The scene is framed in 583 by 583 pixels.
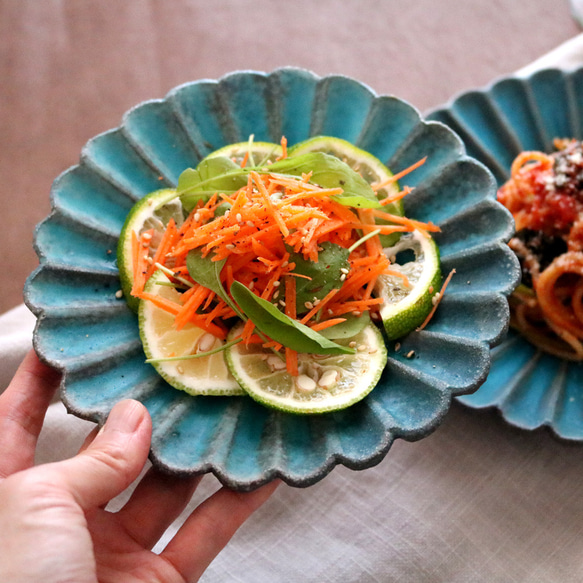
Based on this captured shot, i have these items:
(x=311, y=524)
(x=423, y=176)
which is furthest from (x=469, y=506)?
(x=423, y=176)

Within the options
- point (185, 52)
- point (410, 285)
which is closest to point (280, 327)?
point (410, 285)

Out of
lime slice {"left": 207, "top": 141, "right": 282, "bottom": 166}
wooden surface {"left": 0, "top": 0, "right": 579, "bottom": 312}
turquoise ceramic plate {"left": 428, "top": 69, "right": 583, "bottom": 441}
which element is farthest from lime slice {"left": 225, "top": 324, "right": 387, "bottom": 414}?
wooden surface {"left": 0, "top": 0, "right": 579, "bottom": 312}

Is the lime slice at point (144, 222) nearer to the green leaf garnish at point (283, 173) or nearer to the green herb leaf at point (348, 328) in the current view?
the green leaf garnish at point (283, 173)

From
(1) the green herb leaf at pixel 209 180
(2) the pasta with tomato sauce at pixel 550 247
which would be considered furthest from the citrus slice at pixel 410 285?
(2) the pasta with tomato sauce at pixel 550 247

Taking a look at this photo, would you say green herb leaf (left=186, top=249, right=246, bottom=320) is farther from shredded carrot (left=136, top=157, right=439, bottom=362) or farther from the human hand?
the human hand

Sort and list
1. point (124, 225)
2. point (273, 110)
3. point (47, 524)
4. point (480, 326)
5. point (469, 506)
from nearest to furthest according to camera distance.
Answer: point (47, 524) → point (480, 326) → point (124, 225) → point (469, 506) → point (273, 110)

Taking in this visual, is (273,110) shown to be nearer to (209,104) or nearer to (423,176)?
(209,104)
